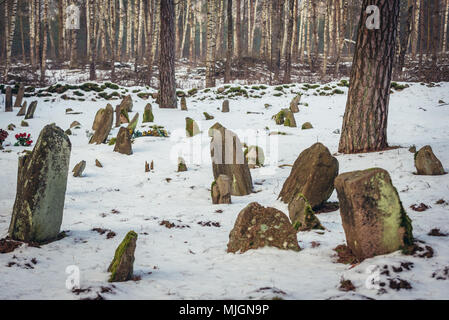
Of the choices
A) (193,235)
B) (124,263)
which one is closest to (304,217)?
(193,235)

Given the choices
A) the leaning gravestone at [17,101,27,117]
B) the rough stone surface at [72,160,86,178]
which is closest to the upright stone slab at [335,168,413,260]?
the rough stone surface at [72,160,86,178]

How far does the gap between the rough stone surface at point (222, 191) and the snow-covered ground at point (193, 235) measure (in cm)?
16

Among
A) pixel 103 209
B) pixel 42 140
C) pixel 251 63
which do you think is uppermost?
pixel 251 63

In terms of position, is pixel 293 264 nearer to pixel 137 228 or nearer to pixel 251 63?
pixel 137 228

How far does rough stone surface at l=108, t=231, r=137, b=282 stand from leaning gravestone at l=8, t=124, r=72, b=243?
1357 millimetres

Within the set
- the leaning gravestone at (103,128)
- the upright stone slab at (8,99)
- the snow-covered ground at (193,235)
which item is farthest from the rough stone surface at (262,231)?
the upright stone slab at (8,99)

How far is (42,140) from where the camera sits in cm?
379

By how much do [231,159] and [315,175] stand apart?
→ 1.73m

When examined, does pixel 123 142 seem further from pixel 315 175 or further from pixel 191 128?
pixel 315 175

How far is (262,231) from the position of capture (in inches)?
143
